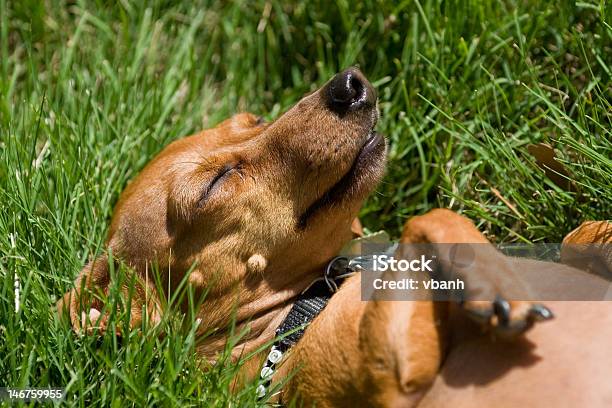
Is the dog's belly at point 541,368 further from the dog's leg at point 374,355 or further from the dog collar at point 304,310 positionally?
the dog collar at point 304,310

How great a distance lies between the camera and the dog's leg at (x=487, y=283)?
8.36 ft

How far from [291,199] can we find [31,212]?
1.25 m

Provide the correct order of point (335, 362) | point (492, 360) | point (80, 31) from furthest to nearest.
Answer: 1. point (80, 31)
2. point (335, 362)
3. point (492, 360)

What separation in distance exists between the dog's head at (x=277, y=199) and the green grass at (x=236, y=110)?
0.38m

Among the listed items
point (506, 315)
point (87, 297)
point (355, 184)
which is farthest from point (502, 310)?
point (87, 297)

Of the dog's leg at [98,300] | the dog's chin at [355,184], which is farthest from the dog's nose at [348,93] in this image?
the dog's leg at [98,300]

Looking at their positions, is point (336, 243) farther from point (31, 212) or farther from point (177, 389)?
point (31, 212)

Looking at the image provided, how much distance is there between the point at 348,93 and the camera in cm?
343

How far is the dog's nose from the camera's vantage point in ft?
11.2

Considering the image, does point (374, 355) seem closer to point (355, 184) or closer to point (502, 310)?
point (502, 310)

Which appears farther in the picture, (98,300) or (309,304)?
(98,300)

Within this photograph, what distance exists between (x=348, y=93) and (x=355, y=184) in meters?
0.38

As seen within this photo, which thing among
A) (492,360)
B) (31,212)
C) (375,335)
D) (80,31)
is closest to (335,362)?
(375,335)

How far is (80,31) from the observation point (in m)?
5.18
